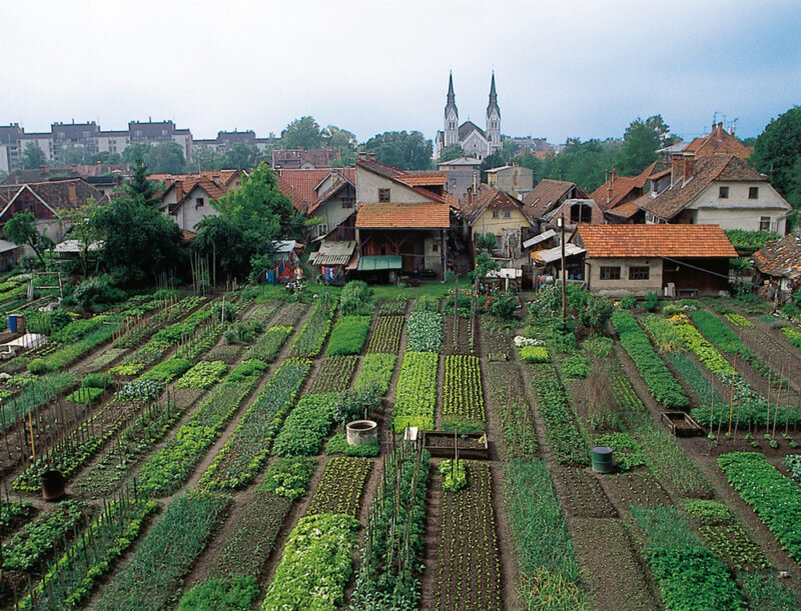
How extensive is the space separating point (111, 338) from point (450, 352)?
12.9m

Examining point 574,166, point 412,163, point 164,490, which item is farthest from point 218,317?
point 412,163

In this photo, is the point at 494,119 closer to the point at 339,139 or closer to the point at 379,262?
the point at 339,139

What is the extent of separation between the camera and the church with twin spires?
423 ft

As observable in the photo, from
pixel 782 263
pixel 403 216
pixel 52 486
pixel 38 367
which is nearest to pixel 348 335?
pixel 38 367

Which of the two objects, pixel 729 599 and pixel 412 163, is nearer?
pixel 729 599

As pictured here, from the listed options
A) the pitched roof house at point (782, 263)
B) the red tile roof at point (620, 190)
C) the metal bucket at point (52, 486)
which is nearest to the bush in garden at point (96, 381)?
the metal bucket at point (52, 486)

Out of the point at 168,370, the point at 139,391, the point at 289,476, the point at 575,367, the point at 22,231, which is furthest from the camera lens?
the point at 22,231

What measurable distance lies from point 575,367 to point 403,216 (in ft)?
52.0

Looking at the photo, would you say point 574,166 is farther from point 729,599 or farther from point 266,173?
point 729,599

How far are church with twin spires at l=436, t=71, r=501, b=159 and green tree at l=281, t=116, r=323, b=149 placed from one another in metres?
23.6

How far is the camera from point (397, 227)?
3541cm

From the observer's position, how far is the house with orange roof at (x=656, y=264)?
3155cm

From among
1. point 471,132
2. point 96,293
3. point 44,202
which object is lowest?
point 96,293

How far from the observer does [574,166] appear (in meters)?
77.3
